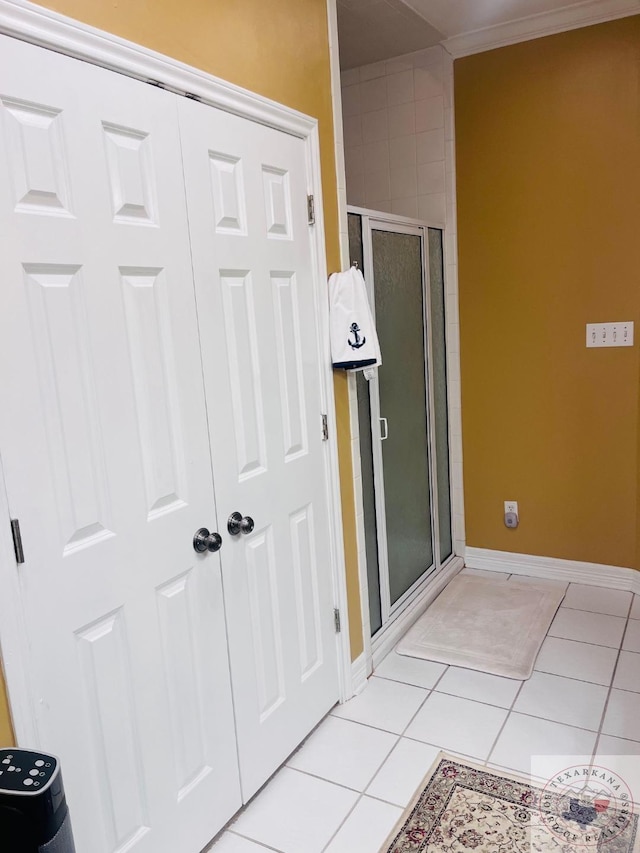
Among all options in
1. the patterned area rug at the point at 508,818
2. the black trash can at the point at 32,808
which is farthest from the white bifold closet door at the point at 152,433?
the patterned area rug at the point at 508,818

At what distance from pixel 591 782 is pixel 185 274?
1.90m

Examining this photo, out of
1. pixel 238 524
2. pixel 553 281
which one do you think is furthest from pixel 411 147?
pixel 238 524

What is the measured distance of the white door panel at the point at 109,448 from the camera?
132 cm

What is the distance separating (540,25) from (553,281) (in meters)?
1.16

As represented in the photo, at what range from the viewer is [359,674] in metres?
2.58

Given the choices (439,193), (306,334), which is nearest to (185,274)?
(306,334)

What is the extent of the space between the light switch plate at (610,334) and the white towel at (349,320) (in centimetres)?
144

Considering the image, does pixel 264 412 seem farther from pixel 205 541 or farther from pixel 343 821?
pixel 343 821

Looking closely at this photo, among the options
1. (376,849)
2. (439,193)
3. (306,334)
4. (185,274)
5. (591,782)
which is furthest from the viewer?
(439,193)

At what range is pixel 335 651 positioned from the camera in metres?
2.44

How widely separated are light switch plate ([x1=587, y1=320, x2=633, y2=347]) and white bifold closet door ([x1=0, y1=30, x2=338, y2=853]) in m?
1.63

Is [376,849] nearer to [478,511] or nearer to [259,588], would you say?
[259,588]

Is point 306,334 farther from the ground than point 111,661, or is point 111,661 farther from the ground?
point 306,334

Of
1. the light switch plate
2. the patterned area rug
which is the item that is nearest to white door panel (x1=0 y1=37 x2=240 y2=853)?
the patterned area rug
